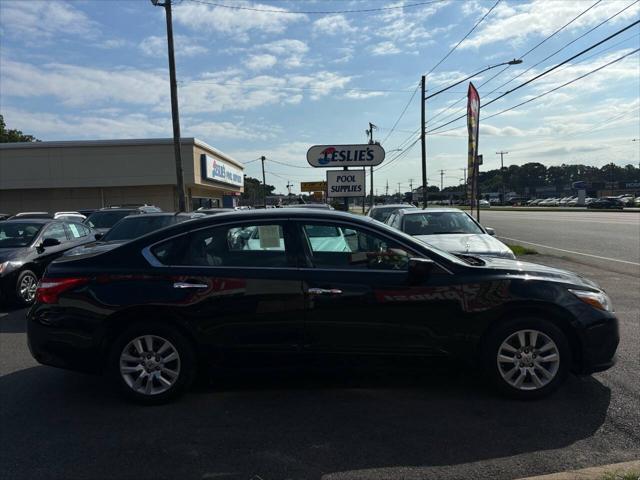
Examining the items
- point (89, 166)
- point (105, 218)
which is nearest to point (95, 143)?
point (89, 166)

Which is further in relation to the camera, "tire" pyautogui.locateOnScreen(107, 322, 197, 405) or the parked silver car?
the parked silver car

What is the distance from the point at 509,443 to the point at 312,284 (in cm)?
185

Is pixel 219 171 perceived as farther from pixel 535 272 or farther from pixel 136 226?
pixel 535 272

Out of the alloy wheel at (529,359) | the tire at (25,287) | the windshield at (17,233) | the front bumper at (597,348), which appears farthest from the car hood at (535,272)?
the windshield at (17,233)

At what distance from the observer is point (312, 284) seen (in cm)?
425

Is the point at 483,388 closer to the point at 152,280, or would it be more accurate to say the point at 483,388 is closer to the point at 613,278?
the point at 152,280

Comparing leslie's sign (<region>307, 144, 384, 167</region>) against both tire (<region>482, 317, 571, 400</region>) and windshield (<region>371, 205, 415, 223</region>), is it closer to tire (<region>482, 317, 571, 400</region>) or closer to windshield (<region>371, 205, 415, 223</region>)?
windshield (<region>371, 205, 415, 223</region>)

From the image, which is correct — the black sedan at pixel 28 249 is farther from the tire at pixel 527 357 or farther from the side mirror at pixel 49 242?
the tire at pixel 527 357

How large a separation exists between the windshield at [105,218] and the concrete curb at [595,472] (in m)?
12.7

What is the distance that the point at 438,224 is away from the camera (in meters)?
10.3

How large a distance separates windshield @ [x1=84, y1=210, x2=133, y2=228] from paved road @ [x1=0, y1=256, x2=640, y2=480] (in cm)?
947

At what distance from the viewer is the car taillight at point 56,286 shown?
431 cm

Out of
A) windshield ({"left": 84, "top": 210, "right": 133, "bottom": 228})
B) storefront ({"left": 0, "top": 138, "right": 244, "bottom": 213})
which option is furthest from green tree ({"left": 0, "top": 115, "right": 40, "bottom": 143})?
windshield ({"left": 84, "top": 210, "right": 133, "bottom": 228})

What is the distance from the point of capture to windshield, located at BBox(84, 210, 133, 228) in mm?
13883
